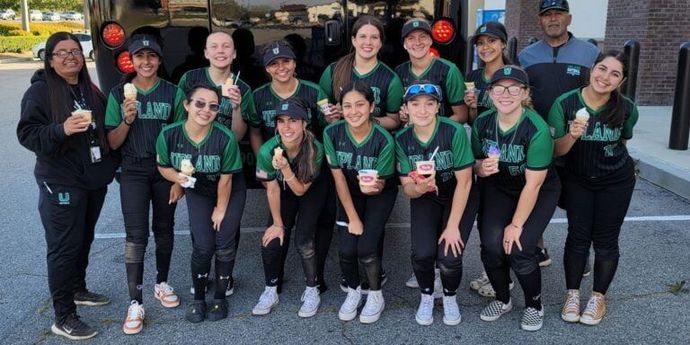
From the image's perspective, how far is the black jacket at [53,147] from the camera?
3.37 m

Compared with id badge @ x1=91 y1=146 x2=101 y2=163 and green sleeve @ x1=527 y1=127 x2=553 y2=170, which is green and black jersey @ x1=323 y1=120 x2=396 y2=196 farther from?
id badge @ x1=91 y1=146 x2=101 y2=163

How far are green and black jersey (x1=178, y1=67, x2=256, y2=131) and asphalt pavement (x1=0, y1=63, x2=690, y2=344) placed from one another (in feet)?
4.12

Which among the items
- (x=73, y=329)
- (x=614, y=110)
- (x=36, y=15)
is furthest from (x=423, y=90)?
(x=36, y=15)

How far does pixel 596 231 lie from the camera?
3.66 meters

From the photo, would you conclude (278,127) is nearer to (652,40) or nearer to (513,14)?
(652,40)

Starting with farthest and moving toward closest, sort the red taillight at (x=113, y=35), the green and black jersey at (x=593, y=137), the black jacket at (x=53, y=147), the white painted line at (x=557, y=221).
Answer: the white painted line at (x=557, y=221)
the red taillight at (x=113, y=35)
the green and black jersey at (x=593, y=137)
the black jacket at (x=53, y=147)

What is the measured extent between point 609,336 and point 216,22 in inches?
137

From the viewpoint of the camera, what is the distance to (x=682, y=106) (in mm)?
7191

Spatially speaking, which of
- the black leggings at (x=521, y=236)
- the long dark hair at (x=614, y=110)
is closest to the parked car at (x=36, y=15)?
the black leggings at (x=521, y=236)

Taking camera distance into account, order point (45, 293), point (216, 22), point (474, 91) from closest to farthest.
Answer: point (474, 91) < point (45, 293) < point (216, 22)

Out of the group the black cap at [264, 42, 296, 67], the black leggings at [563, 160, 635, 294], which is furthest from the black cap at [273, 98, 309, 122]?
the black leggings at [563, 160, 635, 294]

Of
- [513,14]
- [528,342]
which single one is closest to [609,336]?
[528,342]

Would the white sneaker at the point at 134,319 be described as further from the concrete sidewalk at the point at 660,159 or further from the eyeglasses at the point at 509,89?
the concrete sidewalk at the point at 660,159

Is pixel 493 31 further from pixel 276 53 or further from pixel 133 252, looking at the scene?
pixel 133 252
